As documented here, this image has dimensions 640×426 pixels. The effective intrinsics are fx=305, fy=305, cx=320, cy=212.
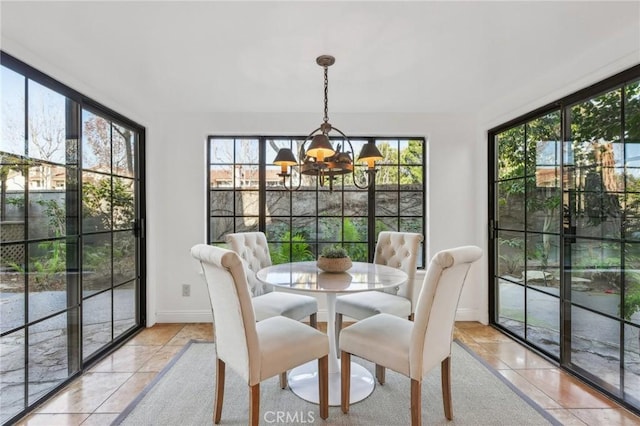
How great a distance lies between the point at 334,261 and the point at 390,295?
2.22 ft

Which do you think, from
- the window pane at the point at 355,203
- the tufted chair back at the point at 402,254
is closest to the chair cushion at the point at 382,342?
the tufted chair back at the point at 402,254

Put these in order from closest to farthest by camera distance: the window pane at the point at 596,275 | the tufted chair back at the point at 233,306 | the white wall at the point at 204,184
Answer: the tufted chair back at the point at 233,306 → the window pane at the point at 596,275 → the white wall at the point at 204,184

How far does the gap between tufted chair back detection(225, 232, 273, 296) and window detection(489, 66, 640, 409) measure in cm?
230

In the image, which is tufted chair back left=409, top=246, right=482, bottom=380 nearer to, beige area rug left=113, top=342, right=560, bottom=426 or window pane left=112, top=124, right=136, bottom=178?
beige area rug left=113, top=342, right=560, bottom=426

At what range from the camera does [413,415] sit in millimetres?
1471

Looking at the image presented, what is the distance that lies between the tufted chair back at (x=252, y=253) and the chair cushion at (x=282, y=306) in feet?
0.43

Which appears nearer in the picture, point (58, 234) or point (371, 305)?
point (58, 234)

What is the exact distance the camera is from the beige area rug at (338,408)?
67.3 inches

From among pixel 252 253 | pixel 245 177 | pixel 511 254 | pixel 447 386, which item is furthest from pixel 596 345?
pixel 245 177

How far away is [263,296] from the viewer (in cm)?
238

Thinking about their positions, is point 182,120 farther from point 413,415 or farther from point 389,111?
point 413,415

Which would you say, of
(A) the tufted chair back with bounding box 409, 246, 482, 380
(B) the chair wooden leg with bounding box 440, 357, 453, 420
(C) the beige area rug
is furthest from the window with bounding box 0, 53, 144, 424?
(B) the chair wooden leg with bounding box 440, 357, 453, 420

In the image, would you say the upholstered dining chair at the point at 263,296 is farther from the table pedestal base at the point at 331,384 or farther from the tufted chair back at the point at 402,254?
the tufted chair back at the point at 402,254

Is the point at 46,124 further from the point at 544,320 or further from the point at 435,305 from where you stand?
the point at 544,320
